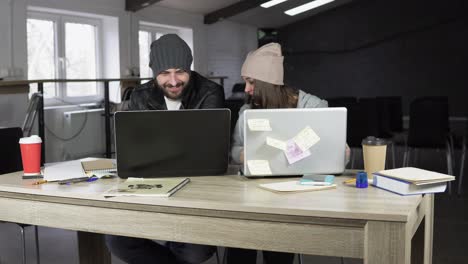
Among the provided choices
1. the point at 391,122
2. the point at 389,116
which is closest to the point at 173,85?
the point at 389,116

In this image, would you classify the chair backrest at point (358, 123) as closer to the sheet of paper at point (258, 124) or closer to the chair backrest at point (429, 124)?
the chair backrest at point (429, 124)

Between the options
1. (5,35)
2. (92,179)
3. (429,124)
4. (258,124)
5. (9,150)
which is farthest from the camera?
(5,35)

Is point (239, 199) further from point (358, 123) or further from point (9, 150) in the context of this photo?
point (358, 123)

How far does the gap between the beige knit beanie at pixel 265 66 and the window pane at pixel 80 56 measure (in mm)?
4969

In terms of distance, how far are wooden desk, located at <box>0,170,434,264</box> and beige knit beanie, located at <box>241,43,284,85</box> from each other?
0.57 metres

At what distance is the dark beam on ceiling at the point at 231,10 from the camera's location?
9.26 m

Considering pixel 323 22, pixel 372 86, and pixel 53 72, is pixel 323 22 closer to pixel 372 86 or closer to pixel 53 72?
pixel 372 86

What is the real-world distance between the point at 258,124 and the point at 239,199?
328 millimetres

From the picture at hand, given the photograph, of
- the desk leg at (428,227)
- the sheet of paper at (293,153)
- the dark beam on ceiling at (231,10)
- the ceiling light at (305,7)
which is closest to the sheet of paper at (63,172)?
the sheet of paper at (293,153)

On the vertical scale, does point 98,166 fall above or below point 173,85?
below

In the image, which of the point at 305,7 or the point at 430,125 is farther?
the point at 305,7

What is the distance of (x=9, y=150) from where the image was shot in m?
2.88

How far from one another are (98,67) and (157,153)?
19.2 ft

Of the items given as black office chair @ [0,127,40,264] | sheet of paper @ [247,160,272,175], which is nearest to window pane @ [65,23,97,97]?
black office chair @ [0,127,40,264]
